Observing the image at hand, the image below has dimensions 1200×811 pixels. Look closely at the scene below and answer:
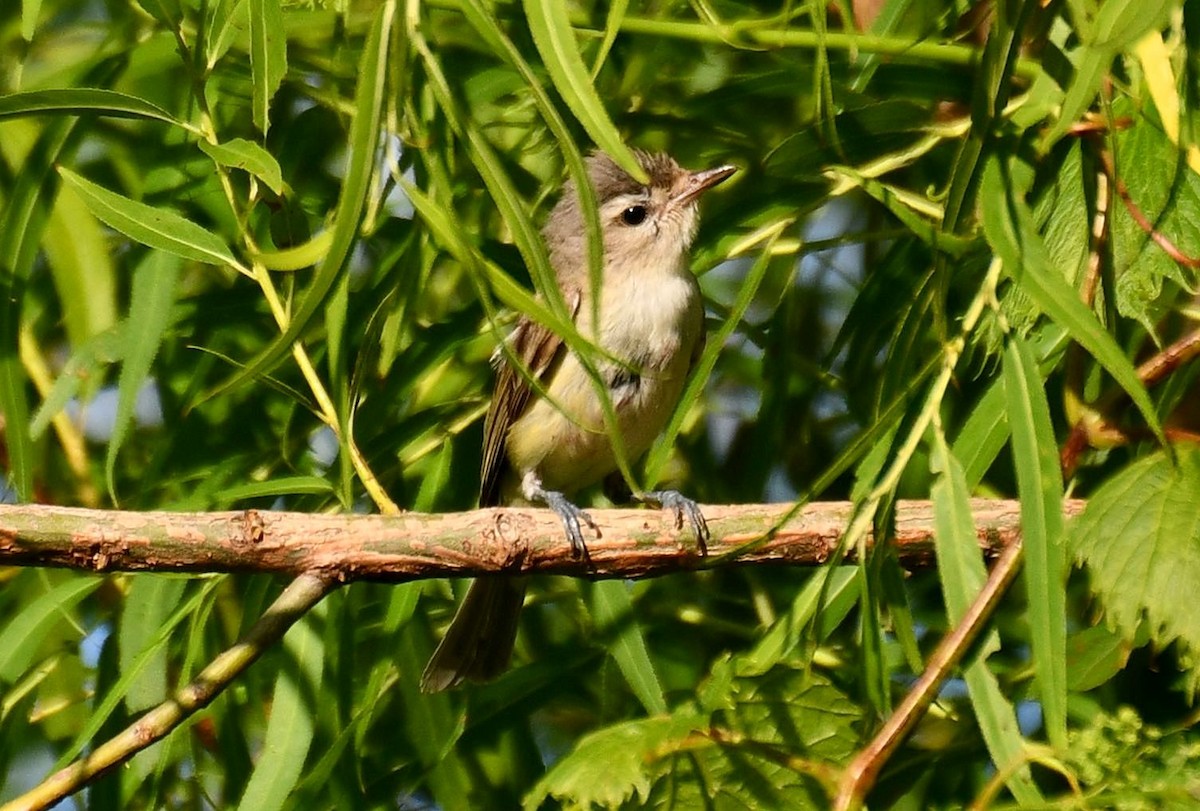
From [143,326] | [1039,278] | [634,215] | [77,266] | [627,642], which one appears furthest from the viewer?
[634,215]

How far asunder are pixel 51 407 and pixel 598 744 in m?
1.29

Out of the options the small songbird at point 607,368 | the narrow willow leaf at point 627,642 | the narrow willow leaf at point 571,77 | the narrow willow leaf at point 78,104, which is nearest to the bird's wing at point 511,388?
the small songbird at point 607,368

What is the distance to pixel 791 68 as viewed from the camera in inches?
121

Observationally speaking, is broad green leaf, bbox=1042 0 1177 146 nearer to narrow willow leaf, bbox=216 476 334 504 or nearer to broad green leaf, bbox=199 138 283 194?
broad green leaf, bbox=199 138 283 194

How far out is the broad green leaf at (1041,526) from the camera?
222 cm

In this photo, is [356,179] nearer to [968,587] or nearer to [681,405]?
[681,405]

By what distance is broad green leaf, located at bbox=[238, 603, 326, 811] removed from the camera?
2.81 meters

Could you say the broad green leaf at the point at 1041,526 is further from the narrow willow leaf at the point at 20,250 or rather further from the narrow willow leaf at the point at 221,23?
the narrow willow leaf at the point at 20,250

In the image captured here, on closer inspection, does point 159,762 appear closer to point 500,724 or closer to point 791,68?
point 500,724

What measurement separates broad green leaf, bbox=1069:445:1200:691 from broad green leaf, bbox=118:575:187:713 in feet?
5.05

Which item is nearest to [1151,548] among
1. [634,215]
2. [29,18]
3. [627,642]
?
[627,642]

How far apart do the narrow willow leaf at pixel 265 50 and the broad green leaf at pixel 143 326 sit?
0.65 m

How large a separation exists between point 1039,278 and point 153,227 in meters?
1.30

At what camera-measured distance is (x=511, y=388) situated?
11.8 ft
